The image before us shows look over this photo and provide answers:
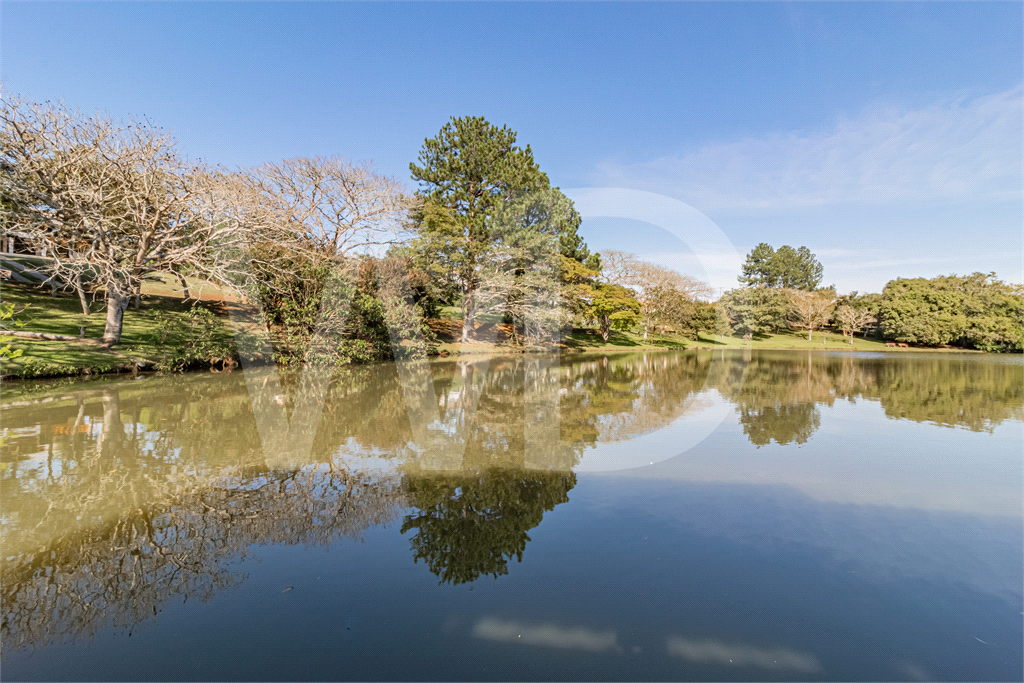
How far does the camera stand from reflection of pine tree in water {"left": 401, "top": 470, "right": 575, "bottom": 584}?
343 centimetres

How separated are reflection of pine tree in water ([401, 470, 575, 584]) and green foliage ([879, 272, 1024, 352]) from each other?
46389 mm

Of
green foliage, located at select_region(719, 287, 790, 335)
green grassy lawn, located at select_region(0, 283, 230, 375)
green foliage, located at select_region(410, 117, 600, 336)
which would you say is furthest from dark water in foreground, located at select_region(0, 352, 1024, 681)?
green foliage, located at select_region(719, 287, 790, 335)

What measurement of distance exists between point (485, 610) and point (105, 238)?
Answer: 647 inches

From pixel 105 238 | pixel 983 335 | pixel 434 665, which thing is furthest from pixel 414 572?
pixel 983 335

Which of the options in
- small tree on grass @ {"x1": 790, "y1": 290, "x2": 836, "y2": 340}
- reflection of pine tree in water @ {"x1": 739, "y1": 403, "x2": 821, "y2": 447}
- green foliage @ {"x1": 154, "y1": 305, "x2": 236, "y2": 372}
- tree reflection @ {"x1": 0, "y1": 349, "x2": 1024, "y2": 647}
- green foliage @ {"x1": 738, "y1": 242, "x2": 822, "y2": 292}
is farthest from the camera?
green foliage @ {"x1": 738, "y1": 242, "x2": 822, "y2": 292}

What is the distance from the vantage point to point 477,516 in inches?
164

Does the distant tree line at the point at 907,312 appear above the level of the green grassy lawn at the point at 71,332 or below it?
above

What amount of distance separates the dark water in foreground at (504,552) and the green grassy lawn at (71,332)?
647 cm

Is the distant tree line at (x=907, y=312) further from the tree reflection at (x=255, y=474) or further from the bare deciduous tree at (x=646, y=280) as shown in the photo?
the tree reflection at (x=255, y=474)

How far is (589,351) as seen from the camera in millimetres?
32375

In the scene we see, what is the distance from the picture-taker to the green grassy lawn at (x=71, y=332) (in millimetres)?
12781

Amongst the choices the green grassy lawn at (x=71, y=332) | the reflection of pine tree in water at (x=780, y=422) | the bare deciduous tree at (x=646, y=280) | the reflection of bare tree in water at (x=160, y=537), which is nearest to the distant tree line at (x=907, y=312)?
the bare deciduous tree at (x=646, y=280)

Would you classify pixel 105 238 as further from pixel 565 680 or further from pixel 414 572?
pixel 565 680

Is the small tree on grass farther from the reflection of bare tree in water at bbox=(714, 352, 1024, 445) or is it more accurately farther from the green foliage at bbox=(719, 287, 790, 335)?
the reflection of bare tree in water at bbox=(714, 352, 1024, 445)
